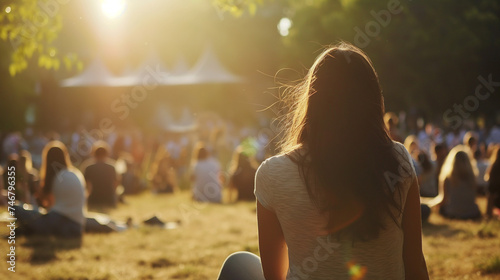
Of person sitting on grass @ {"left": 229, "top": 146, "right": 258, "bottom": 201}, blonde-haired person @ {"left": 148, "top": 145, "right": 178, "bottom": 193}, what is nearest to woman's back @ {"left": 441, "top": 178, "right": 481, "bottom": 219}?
person sitting on grass @ {"left": 229, "top": 146, "right": 258, "bottom": 201}

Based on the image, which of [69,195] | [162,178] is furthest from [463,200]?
[162,178]

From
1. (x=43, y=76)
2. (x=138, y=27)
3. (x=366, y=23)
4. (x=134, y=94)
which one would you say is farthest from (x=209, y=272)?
(x=138, y=27)

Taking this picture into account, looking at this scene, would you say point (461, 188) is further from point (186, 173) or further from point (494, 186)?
point (186, 173)

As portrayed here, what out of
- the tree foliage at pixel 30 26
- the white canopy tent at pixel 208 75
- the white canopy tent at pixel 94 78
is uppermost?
the white canopy tent at pixel 94 78

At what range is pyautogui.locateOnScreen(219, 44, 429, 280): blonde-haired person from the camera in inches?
95.0

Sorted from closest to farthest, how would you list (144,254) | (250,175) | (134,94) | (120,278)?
1. (120,278)
2. (144,254)
3. (250,175)
4. (134,94)

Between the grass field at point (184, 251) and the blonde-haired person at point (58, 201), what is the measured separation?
31 cm

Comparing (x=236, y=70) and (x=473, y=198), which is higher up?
(x=236, y=70)

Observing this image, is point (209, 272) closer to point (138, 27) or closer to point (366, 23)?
point (366, 23)

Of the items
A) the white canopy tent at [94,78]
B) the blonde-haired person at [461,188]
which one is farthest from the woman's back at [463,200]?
the white canopy tent at [94,78]

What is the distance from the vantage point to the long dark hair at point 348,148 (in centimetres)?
241

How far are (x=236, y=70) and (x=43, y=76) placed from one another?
15712mm

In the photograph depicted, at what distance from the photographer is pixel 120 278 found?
6.39 metres

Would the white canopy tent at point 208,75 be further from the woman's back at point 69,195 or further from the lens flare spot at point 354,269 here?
the lens flare spot at point 354,269
